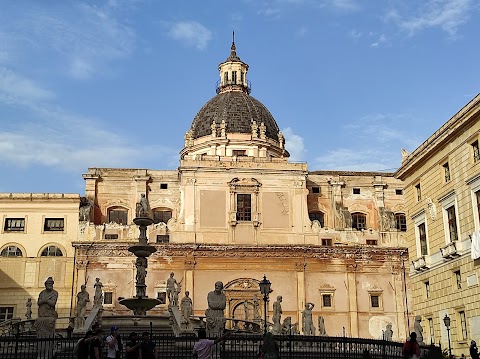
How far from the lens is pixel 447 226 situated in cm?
3039

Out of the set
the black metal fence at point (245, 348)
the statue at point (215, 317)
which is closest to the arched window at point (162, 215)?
the statue at point (215, 317)

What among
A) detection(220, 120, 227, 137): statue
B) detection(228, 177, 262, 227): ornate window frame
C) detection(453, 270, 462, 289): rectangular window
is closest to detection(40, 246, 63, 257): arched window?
detection(228, 177, 262, 227): ornate window frame

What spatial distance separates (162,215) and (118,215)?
325 centimetres

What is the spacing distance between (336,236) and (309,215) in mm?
3714

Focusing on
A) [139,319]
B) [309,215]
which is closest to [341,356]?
[139,319]

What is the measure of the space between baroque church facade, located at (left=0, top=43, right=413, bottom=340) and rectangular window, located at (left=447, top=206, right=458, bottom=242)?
1739 cm

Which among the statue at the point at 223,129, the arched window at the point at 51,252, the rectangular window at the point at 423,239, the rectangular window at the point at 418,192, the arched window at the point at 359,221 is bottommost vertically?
the rectangular window at the point at 423,239

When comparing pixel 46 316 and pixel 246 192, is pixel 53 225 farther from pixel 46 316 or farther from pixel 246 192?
pixel 46 316

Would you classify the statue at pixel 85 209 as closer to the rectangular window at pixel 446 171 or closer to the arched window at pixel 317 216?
the arched window at pixel 317 216

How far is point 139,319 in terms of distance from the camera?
25.1m

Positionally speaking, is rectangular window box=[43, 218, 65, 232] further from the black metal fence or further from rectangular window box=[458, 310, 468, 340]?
the black metal fence

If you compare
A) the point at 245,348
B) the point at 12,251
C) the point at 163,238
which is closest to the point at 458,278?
the point at 245,348

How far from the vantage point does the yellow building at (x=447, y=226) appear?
1102 inches

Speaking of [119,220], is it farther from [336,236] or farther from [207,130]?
[336,236]
